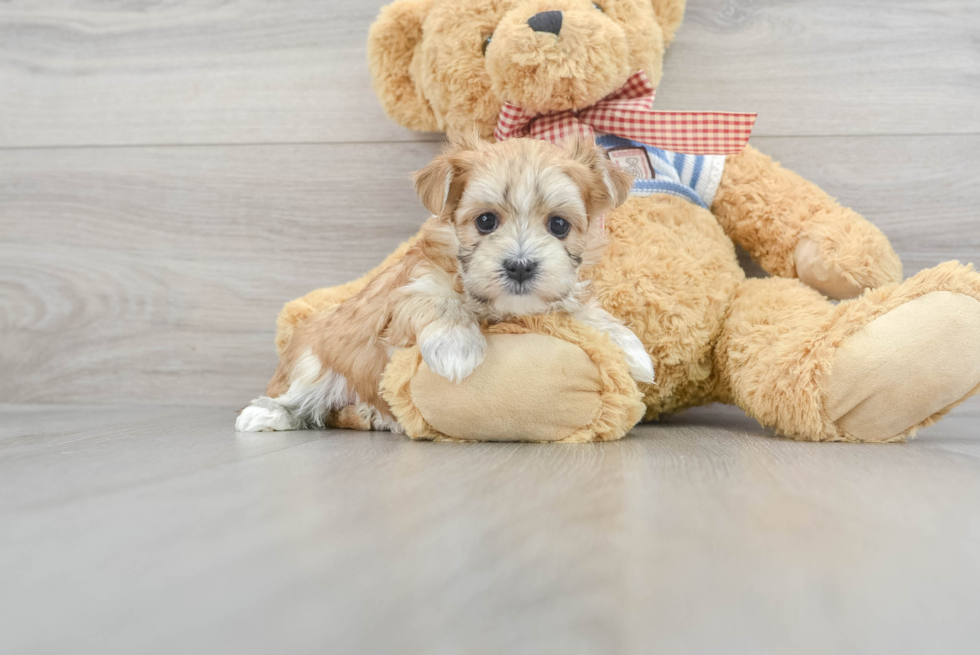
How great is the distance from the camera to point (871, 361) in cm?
109

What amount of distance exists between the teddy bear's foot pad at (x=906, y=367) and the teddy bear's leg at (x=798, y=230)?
28cm

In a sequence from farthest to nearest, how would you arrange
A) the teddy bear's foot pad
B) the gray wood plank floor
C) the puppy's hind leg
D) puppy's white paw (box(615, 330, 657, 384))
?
the puppy's hind leg → puppy's white paw (box(615, 330, 657, 384)) → the teddy bear's foot pad → the gray wood plank floor

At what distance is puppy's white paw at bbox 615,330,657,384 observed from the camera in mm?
1174

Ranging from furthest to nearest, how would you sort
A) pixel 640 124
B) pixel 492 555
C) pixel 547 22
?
pixel 640 124, pixel 547 22, pixel 492 555

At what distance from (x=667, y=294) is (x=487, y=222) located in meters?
0.42

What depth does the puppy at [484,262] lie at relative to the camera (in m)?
1.08

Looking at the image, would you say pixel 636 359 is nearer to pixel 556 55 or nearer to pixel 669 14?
pixel 556 55

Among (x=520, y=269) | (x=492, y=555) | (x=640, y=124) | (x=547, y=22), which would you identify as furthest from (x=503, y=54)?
(x=492, y=555)

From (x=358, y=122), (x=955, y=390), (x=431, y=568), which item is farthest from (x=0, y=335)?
(x=955, y=390)

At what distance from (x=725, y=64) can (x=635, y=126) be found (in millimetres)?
522

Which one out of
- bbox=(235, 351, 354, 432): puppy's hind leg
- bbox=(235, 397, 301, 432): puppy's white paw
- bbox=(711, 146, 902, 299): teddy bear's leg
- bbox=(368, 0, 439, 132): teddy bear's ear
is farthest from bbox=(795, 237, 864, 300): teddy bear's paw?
bbox=(235, 397, 301, 432): puppy's white paw

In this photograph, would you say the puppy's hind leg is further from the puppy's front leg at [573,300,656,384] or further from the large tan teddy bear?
the puppy's front leg at [573,300,656,384]

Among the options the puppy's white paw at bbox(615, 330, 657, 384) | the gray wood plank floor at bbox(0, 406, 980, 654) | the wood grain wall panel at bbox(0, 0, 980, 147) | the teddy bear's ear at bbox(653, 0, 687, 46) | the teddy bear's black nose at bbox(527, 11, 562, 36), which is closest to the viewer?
the gray wood plank floor at bbox(0, 406, 980, 654)

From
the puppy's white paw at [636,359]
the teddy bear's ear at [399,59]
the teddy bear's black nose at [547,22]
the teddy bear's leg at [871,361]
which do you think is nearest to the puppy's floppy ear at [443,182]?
the teddy bear's black nose at [547,22]
